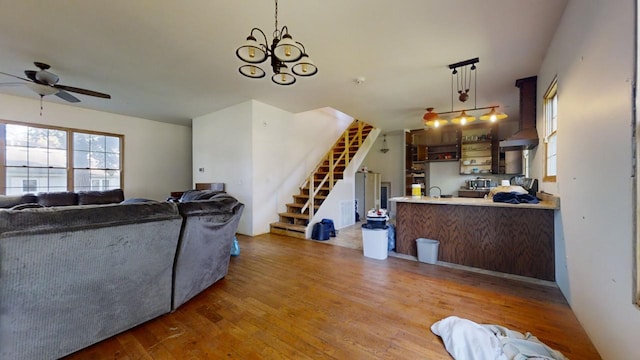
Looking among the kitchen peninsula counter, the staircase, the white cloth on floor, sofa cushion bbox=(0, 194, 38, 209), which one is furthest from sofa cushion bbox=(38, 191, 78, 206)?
the white cloth on floor

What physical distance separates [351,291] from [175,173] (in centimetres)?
664

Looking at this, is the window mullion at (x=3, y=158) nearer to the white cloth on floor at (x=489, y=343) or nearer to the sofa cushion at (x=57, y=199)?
the sofa cushion at (x=57, y=199)

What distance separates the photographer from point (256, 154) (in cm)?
502

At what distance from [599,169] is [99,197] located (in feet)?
23.2

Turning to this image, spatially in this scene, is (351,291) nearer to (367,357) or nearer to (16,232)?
(367,357)

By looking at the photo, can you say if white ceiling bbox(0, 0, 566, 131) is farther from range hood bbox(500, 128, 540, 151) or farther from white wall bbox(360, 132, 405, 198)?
white wall bbox(360, 132, 405, 198)

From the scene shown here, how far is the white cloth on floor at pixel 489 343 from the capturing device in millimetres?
1509

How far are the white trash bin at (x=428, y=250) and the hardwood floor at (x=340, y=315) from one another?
0.58 feet

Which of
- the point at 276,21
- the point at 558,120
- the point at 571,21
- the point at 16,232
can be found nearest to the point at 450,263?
the point at 558,120

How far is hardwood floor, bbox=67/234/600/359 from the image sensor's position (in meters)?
1.64

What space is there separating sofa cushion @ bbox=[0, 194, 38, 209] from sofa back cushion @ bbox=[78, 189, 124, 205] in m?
0.58

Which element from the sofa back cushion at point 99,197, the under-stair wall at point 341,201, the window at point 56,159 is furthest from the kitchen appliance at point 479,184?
the window at point 56,159

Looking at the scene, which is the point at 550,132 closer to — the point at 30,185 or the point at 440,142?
the point at 440,142

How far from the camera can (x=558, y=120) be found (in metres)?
2.46
